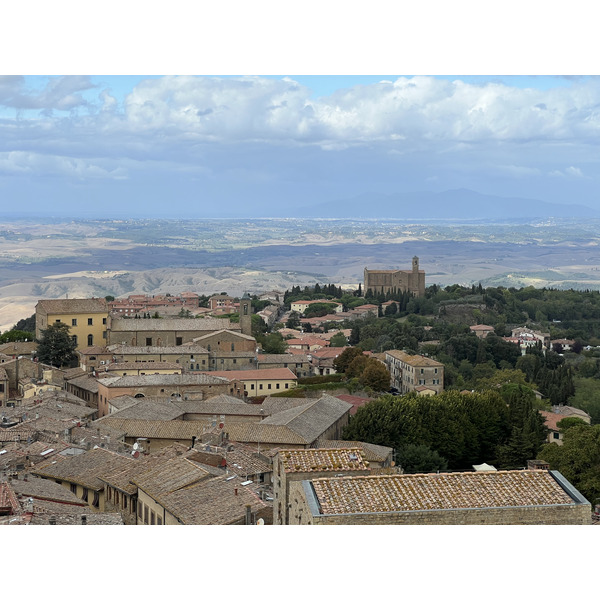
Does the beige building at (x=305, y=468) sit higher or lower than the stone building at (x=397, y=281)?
higher

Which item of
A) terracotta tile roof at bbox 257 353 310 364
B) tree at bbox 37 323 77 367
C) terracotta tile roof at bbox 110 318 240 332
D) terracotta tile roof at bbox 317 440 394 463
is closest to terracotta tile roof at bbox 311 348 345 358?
terracotta tile roof at bbox 257 353 310 364

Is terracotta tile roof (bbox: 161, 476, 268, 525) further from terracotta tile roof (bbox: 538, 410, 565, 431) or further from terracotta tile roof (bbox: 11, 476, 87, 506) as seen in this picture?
terracotta tile roof (bbox: 538, 410, 565, 431)

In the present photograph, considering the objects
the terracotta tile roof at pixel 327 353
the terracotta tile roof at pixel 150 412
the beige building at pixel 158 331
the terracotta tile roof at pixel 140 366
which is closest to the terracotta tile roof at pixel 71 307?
the beige building at pixel 158 331

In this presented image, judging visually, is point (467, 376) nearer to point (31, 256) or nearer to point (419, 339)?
point (419, 339)

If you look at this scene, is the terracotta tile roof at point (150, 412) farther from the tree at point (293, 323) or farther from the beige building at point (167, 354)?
the tree at point (293, 323)

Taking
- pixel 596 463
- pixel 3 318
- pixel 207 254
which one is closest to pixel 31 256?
pixel 207 254

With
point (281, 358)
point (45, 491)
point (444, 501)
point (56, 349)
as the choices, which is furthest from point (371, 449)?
point (56, 349)

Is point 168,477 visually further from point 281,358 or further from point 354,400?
point 281,358

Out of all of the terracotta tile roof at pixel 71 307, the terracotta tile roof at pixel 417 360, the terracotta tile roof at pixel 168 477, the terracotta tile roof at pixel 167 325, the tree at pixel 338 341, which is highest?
the terracotta tile roof at pixel 168 477
